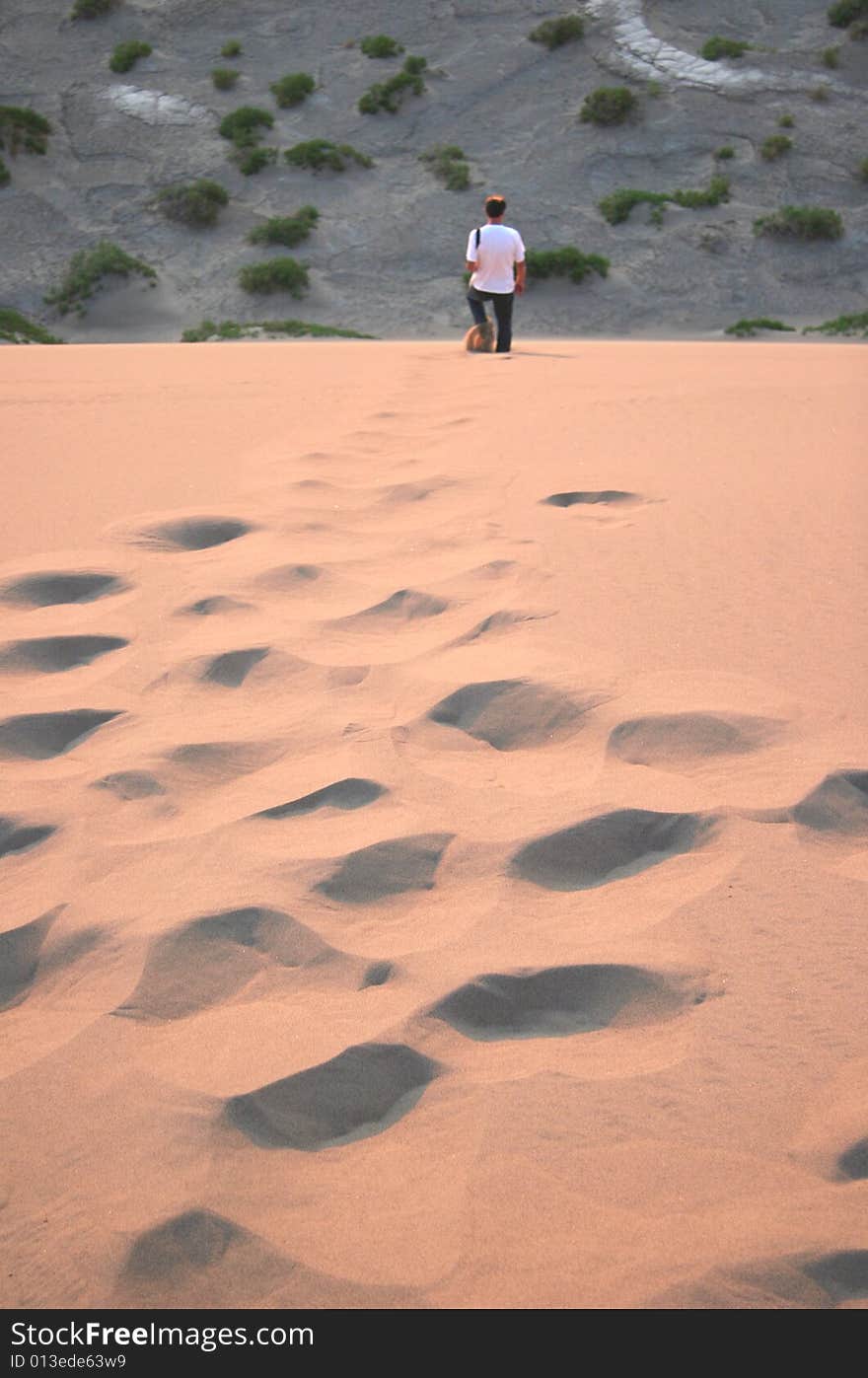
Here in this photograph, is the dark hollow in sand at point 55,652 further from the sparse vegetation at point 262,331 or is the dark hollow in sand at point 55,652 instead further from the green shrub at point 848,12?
the green shrub at point 848,12

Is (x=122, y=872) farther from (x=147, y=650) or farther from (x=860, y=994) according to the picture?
(x=860, y=994)

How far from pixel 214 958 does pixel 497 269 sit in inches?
323

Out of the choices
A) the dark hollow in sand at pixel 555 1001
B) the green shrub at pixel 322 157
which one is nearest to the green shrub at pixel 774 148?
the green shrub at pixel 322 157

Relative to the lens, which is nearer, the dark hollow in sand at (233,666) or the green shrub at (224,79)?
the dark hollow in sand at (233,666)

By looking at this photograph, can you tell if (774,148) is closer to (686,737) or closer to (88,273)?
(88,273)

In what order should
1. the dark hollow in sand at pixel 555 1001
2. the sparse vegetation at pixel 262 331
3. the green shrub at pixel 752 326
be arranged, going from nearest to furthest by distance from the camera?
the dark hollow in sand at pixel 555 1001 → the sparse vegetation at pixel 262 331 → the green shrub at pixel 752 326

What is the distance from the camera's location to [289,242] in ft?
64.7

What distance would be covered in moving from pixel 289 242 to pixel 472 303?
39.3 ft

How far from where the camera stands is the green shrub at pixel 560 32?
23.6 meters

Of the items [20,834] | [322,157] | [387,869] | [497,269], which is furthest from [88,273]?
[387,869]

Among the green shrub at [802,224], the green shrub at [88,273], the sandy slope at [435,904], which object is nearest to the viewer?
the sandy slope at [435,904]

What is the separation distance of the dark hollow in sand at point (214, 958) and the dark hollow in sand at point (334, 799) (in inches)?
10.4

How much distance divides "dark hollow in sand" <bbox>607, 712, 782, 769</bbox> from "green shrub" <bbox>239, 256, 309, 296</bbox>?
58.1 feet

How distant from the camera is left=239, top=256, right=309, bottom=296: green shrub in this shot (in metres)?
18.4
